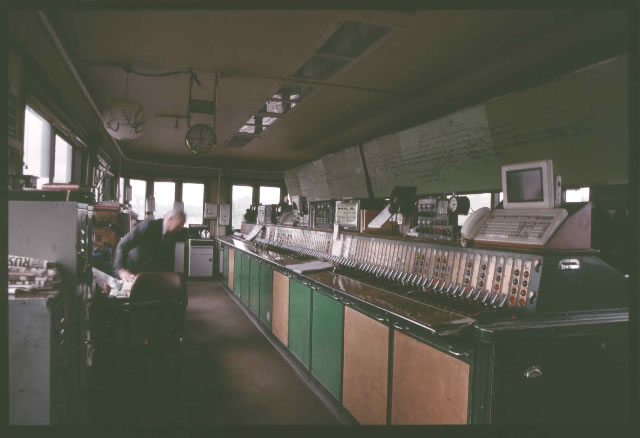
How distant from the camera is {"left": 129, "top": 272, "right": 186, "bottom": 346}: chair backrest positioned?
3385mm

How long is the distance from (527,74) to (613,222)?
6.48 ft

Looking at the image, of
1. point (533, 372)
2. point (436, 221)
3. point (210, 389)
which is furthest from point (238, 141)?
point (533, 372)

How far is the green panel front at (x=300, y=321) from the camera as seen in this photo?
13.0 feet

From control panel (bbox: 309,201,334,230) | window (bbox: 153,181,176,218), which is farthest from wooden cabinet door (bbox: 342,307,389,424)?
window (bbox: 153,181,176,218)

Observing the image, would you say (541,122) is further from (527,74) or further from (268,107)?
(268,107)

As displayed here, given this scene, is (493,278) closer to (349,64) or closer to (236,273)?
(349,64)

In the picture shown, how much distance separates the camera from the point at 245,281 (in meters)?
6.68

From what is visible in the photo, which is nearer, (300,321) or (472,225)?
(472,225)

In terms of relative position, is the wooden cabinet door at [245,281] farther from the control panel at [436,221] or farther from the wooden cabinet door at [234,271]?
the control panel at [436,221]

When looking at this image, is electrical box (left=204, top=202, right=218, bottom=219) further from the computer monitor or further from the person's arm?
the computer monitor

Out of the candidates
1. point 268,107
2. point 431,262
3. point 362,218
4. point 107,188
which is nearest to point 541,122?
point 431,262

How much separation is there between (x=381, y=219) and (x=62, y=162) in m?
4.27

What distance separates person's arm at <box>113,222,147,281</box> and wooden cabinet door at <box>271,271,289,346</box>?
1625 millimetres

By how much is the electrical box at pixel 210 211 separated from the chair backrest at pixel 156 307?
24.3ft
